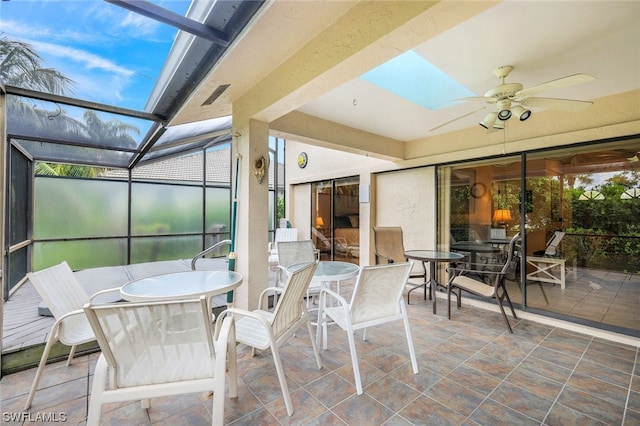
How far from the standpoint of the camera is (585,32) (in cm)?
197

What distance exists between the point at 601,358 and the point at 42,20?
208 inches

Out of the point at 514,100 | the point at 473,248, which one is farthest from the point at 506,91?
the point at 473,248

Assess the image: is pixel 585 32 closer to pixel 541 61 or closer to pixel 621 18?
pixel 621 18

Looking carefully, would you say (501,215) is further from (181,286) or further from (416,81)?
(181,286)

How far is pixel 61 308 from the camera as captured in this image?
2074mm

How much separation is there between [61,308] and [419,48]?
3.60 m

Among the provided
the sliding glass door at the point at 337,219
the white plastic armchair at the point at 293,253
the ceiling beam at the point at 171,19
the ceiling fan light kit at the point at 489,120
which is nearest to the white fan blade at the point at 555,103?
the ceiling fan light kit at the point at 489,120

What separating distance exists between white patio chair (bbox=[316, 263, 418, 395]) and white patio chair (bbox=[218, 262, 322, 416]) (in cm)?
34

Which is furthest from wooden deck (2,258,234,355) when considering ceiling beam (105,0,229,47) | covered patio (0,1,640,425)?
ceiling beam (105,0,229,47)

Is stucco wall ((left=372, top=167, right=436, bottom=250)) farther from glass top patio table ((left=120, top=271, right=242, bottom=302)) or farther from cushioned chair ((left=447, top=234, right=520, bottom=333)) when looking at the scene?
glass top patio table ((left=120, top=271, right=242, bottom=302))

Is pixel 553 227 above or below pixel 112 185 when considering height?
below

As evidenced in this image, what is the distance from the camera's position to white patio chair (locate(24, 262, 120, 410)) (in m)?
1.86

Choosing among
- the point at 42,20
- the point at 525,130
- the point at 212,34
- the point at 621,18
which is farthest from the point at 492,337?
the point at 42,20

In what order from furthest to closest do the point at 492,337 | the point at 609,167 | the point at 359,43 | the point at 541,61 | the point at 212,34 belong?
the point at 609,167 → the point at 492,337 → the point at 541,61 → the point at 212,34 → the point at 359,43
